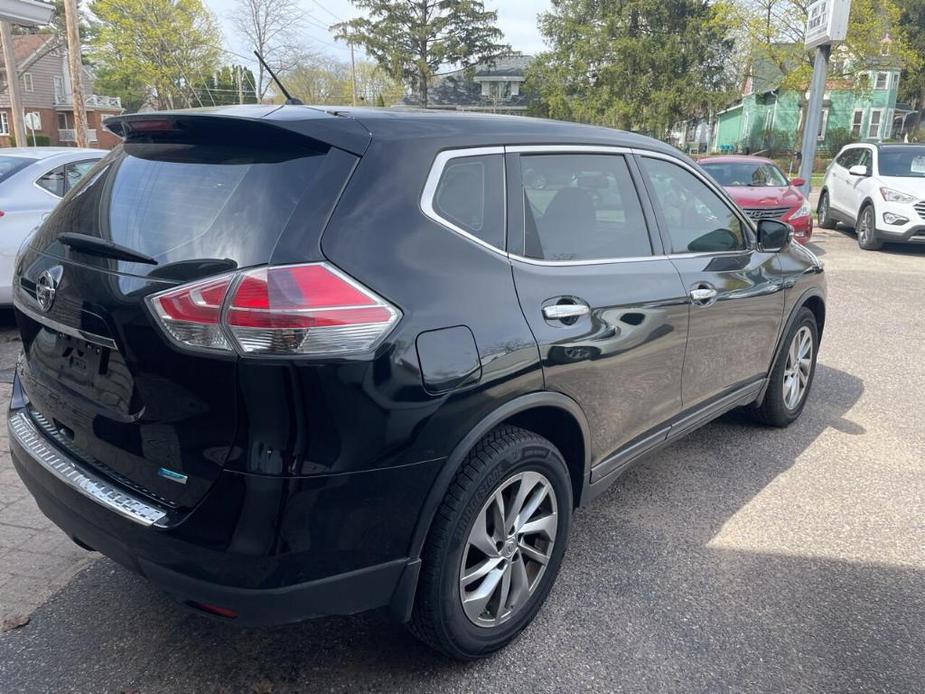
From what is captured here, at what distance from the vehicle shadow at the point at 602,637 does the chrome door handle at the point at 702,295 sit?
A: 3.57ft

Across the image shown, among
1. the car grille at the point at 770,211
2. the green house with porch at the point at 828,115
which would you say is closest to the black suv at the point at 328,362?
the car grille at the point at 770,211

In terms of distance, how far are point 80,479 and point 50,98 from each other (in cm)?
6534

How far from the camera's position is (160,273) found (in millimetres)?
2096

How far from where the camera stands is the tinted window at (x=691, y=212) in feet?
11.3

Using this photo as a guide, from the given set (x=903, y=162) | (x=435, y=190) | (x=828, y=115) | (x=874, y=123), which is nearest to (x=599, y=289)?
(x=435, y=190)

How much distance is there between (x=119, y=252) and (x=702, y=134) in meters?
66.6

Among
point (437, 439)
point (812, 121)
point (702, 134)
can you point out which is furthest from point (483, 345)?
point (702, 134)

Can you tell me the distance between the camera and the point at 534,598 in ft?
8.99

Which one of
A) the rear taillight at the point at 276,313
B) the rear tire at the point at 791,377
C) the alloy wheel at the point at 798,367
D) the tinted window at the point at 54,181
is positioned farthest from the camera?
the tinted window at the point at 54,181

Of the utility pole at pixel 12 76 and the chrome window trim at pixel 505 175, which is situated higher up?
the utility pole at pixel 12 76

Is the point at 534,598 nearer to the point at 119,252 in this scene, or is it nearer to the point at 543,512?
the point at 543,512

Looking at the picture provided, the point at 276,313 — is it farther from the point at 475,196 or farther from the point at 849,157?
the point at 849,157

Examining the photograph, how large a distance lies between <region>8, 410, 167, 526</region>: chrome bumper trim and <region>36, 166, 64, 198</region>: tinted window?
4439 millimetres

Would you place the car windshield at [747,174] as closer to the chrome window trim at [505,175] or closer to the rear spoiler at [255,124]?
the chrome window trim at [505,175]
